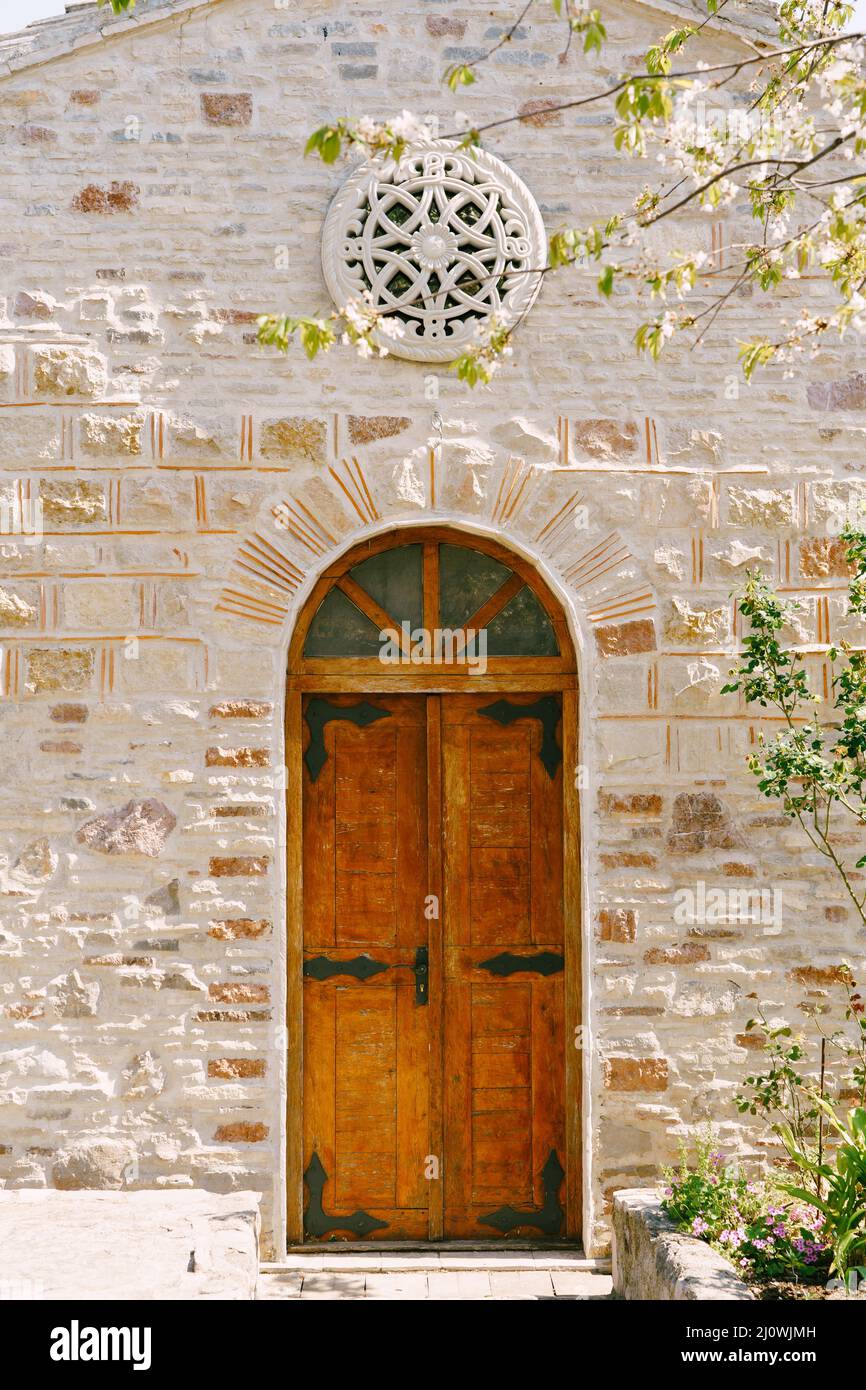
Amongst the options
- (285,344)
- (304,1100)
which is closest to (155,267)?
(285,344)

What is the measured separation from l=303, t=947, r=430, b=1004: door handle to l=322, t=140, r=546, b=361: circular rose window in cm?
240

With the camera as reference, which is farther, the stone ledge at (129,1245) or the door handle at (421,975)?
the door handle at (421,975)

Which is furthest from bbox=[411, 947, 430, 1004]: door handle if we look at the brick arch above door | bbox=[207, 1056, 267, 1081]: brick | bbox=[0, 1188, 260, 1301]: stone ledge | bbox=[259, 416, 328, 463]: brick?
bbox=[259, 416, 328, 463]: brick

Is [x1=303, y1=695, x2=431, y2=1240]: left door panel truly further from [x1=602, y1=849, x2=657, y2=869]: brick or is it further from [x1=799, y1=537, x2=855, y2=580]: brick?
[x1=799, y1=537, x2=855, y2=580]: brick

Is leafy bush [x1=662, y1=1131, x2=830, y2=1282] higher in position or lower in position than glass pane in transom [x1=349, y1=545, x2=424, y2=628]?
lower

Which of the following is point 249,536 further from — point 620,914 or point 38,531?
point 620,914

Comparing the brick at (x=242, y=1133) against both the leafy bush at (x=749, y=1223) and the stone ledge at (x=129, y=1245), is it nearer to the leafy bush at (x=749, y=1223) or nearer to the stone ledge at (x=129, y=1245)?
the stone ledge at (x=129, y=1245)

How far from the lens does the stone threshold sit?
5129 mm

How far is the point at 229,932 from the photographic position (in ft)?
17.0

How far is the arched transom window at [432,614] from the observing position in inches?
215

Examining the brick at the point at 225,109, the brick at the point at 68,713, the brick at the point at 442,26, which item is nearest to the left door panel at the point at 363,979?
the brick at the point at 68,713

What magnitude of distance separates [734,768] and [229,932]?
6.79ft

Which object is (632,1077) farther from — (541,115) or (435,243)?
(541,115)

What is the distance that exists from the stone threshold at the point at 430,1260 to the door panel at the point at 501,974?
102 millimetres
